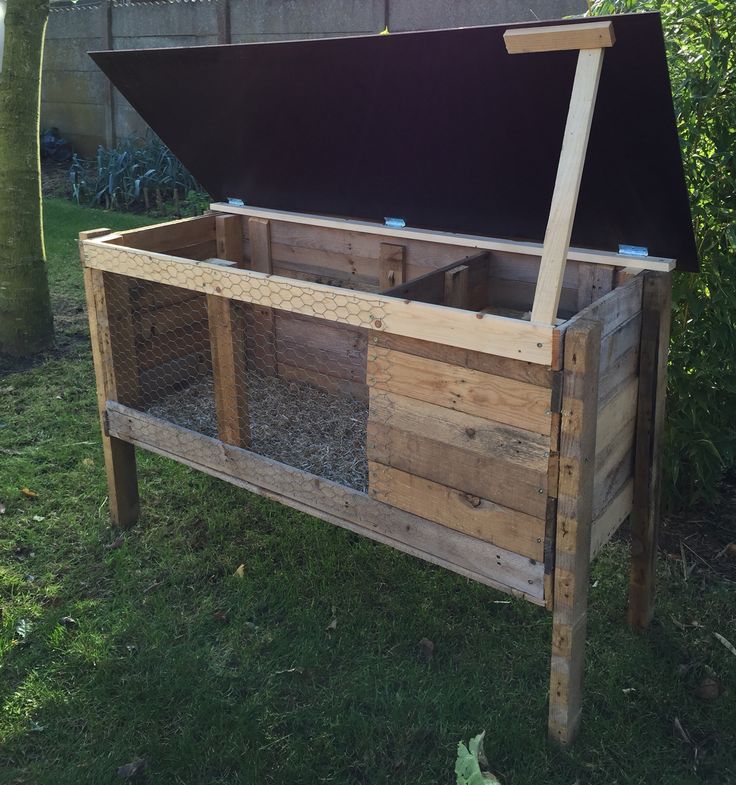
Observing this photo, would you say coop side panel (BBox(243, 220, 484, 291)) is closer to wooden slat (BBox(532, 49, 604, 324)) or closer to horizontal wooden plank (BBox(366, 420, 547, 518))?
horizontal wooden plank (BBox(366, 420, 547, 518))

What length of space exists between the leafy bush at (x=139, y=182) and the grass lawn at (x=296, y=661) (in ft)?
17.0

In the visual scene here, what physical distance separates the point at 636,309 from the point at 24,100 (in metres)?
3.57

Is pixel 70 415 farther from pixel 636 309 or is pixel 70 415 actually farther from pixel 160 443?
pixel 636 309

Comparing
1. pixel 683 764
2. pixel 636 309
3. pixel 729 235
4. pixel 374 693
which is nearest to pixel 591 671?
pixel 683 764

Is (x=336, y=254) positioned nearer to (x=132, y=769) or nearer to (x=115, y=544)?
(x=115, y=544)

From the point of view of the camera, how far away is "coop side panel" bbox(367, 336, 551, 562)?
1958 millimetres

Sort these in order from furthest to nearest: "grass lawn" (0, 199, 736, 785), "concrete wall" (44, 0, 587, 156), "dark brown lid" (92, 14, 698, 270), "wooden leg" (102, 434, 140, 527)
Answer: "concrete wall" (44, 0, 587, 156) < "wooden leg" (102, 434, 140, 527) < "grass lawn" (0, 199, 736, 785) < "dark brown lid" (92, 14, 698, 270)

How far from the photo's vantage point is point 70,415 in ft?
13.1

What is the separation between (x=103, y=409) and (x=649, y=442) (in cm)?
176

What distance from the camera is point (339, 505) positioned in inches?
95.0

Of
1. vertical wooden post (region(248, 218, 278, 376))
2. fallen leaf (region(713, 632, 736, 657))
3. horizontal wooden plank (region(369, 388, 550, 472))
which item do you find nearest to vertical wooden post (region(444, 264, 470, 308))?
horizontal wooden plank (region(369, 388, 550, 472))

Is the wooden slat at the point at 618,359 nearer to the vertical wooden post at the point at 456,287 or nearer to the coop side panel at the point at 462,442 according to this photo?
the coop side panel at the point at 462,442

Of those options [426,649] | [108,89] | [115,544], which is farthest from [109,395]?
[108,89]

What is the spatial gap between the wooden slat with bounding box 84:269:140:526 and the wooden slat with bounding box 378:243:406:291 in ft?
3.02
